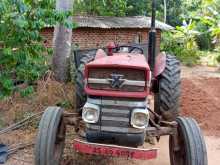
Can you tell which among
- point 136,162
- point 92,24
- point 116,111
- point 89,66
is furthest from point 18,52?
point 92,24

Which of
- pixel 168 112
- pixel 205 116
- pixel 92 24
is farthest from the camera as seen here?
pixel 92 24

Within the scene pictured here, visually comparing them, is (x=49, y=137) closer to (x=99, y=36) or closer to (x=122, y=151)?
(x=122, y=151)

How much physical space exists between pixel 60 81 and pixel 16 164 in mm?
4003

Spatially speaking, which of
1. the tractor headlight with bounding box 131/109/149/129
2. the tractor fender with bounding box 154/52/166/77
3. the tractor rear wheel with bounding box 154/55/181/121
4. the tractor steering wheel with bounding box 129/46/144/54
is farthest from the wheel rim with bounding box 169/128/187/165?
the tractor steering wheel with bounding box 129/46/144/54

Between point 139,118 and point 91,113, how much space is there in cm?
57

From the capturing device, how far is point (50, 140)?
15.2 ft

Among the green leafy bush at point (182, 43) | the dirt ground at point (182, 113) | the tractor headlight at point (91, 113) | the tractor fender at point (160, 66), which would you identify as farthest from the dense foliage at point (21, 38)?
the green leafy bush at point (182, 43)

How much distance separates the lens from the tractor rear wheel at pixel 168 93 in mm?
5969

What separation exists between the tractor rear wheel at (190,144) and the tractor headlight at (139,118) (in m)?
0.59

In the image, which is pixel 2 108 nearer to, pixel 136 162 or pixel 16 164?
pixel 16 164

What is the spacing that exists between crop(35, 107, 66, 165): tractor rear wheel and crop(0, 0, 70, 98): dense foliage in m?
1.06

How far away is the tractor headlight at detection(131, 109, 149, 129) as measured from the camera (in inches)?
175

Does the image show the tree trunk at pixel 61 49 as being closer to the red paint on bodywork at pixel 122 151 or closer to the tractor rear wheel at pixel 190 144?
the tractor rear wheel at pixel 190 144

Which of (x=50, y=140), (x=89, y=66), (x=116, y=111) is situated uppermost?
(x=89, y=66)
